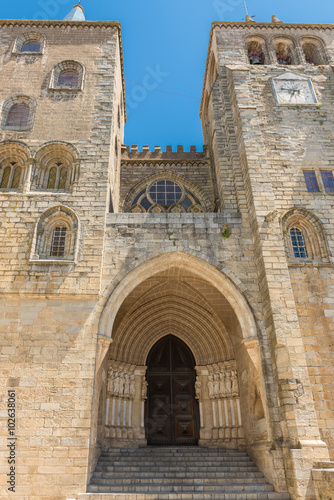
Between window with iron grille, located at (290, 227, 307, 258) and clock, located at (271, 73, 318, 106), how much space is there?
4.81m

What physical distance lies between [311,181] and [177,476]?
27.8 feet

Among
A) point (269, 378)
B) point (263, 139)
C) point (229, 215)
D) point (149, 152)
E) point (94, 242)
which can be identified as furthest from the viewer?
point (149, 152)

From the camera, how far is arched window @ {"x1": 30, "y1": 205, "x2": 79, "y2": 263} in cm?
934

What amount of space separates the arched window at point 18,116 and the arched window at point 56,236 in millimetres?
3638

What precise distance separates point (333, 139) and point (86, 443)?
35.6ft

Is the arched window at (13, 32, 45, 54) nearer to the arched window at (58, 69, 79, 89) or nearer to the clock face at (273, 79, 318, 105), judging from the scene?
the arched window at (58, 69, 79, 89)

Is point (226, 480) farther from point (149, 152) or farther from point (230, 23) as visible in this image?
point (230, 23)

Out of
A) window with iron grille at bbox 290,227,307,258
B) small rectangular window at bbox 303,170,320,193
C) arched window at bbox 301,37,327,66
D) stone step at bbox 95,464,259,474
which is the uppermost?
arched window at bbox 301,37,327,66

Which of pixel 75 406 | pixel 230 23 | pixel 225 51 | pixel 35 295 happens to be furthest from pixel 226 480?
pixel 230 23

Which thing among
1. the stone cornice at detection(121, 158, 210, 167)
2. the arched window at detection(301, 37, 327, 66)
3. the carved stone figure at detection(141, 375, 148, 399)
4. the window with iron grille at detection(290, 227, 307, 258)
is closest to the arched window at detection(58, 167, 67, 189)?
the stone cornice at detection(121, 158, 210, 167)

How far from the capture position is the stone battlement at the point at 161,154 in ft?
50.6

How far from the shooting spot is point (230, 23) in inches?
555

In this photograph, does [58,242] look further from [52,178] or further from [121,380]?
[121,380]

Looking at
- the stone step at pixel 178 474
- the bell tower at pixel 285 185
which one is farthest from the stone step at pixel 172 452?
the bell tower at pixel 285 185
